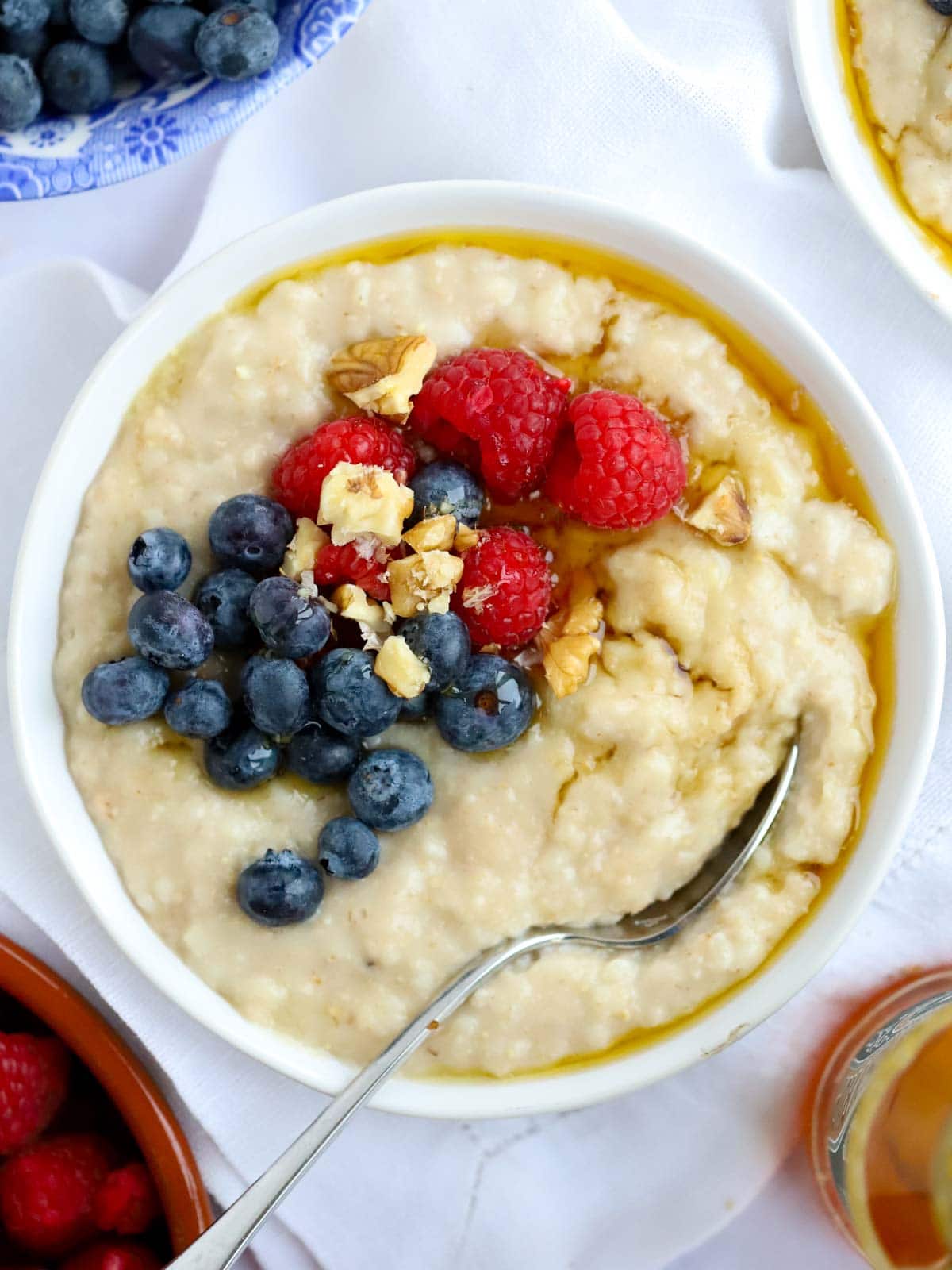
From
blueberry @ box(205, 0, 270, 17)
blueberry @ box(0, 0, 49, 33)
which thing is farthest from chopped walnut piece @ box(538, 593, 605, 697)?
blueberry @ box(0, 0, 49, 33)

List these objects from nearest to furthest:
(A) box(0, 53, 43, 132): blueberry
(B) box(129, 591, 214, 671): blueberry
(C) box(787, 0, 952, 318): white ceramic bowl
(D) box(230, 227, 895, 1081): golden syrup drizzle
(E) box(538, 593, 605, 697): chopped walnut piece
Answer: (B) box(129, 591, 214, 671): blueberry
(E) box(538, 593, 605, 697): chopped walnut piece
(D) box(230, 227, 895, 1081): golden syrup drizzle
(A) box(0, 53, 43, 132): blueberry
(C) box(787, 0, 952, 318): white ceramic bowl

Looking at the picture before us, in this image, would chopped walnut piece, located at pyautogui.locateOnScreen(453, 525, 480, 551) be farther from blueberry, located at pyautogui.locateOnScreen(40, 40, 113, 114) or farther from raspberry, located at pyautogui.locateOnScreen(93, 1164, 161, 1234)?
raspberry, located at pyautogui.locateOnScreen(93, 1164, 161, 1234)

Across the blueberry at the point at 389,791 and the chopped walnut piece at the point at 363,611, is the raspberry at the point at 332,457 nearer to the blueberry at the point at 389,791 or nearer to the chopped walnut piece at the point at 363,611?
the chopped walnut piece at the point at 363,611

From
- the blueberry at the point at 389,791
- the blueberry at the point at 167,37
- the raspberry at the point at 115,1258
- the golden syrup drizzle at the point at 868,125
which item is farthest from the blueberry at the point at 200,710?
the golden syrup drizzle at the point at 868,125

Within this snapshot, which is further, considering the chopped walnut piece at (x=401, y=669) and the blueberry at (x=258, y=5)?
the blueberry at (x=258, y=5)

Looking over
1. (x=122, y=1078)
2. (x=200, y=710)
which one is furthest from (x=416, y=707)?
(x=122, y=1078)

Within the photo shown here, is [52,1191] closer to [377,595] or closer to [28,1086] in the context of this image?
[28,1086]
